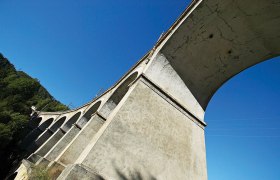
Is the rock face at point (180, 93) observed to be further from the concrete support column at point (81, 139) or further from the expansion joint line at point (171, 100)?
the concrete support column at point (81, 139)

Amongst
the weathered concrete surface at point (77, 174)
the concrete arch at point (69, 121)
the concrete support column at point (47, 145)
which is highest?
the concrete arch at point (69, 121)

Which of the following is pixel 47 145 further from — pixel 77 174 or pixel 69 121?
pixel 77 174

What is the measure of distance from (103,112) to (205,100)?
182 inches

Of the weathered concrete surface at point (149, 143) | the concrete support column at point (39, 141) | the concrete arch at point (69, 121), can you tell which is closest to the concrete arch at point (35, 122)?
the concrete support column at point (39, 141)

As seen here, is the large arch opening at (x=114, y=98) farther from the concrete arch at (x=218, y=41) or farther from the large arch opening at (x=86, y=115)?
the large arch opening at (x=86, y=115)

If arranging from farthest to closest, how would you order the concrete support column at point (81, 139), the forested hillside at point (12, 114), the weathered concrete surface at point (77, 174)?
the forested hillside at point (12, 114) → the concrete support column at point (81, 139) → the weathered concrete surface at point (77, 174)

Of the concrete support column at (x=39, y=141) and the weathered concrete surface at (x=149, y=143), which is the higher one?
the concrete support column at (x=39, y=141)

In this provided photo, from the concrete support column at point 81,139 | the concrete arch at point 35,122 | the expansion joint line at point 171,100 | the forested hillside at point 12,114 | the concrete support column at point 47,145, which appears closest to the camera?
the expansion joint line at point 171,100

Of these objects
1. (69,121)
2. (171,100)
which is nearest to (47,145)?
(69,121)

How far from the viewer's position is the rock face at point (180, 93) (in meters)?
4.50

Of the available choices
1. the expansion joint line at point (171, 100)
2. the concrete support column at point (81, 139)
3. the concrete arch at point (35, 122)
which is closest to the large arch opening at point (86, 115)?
the concrete support column at point (81, 139)

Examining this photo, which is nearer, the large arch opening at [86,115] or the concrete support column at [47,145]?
the large arch opening at [86,115]

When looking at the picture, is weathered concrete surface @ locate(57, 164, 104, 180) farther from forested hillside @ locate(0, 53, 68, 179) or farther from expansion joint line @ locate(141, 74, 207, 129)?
forested hillside @ locate(0, 53, 68, 179)

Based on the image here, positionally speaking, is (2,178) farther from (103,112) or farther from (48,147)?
(103,112)
